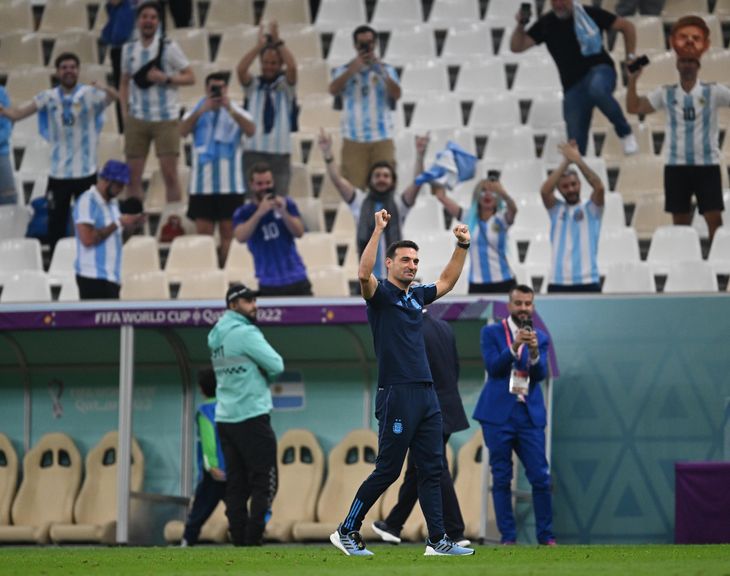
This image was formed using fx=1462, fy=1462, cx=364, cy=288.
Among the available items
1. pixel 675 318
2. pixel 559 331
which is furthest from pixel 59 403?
pixel 675 318

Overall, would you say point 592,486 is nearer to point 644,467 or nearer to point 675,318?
point 644,467

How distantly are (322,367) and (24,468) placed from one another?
3.03m

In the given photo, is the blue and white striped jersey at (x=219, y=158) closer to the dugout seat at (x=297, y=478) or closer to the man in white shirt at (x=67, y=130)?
the man in white shirt at (x=67, y=130)

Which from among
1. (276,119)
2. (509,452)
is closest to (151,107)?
(276,119)

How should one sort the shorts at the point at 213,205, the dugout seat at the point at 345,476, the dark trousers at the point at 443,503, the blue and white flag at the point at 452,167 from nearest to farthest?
the dark trousers at the point at 443,503, the dugout seat at the point at 345,476, the blue and white flag at the point at 452,167, the shorts at the point at 213,205

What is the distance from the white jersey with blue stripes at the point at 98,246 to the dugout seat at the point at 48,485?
163 centimetres

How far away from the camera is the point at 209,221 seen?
51.0 ft

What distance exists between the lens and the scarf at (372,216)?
539 inches

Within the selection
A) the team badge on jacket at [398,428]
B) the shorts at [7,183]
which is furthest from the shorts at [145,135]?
the team badge on jacket at [398,428]

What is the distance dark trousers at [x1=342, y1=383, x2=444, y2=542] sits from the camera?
27.7 feet

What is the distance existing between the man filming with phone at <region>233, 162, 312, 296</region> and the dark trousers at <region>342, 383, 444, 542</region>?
524cm

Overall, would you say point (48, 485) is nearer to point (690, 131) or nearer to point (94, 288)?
point (94, 288)

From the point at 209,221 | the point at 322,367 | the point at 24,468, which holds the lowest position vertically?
the point at 24,468

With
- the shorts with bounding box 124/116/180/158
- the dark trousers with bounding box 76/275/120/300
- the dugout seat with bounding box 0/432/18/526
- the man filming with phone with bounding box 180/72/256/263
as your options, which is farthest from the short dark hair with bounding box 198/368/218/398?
the shorts with bounding box 124/116/180/158
